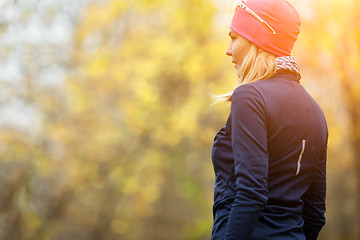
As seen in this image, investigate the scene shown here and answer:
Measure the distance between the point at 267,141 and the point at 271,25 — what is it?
19.7 inches

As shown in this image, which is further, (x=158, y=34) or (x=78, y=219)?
(x=158, y=34)

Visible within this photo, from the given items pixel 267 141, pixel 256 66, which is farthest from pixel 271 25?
pixel 267 141

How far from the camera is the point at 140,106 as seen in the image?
11.5 meters

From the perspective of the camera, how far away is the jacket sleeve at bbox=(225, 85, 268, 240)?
1.74 meters

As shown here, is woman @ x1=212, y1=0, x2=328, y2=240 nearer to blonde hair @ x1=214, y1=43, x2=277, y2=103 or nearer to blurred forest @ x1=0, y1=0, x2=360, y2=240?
blonde hair @ x1=214, y1=43, x2=277, y2=103

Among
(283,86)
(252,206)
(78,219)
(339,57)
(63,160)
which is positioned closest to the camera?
(252,206)

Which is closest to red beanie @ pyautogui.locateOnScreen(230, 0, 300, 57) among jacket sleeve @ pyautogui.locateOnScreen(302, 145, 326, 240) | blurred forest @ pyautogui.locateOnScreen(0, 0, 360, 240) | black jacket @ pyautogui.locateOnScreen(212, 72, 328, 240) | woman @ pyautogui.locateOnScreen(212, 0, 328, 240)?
woman @ pyautogui.locateOnScreen(212, 0, 328, 240)

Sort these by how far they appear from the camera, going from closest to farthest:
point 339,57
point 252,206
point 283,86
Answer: point 252,206
point 283,86
point 339,57

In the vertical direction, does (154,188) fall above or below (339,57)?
below

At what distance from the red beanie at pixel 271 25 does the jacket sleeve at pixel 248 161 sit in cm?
26

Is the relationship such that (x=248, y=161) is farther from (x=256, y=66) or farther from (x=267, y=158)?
(x=256, y=66)

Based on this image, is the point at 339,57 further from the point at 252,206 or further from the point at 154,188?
the point at 252,206

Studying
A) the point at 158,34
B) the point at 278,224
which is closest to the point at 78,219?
the point at 158,34

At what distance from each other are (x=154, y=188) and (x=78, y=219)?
6.77 ft
